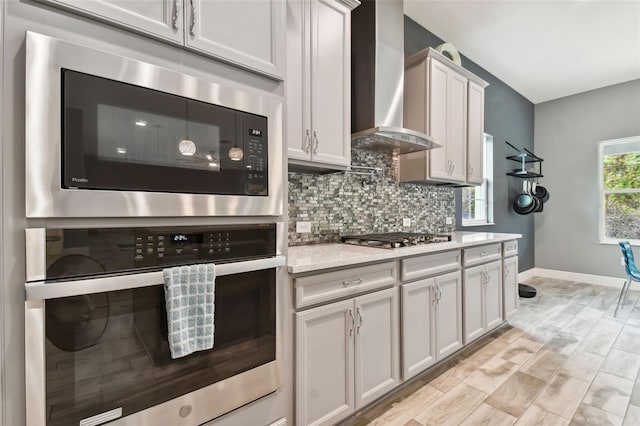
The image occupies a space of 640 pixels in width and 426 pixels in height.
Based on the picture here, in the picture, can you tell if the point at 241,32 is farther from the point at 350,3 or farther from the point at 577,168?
the point at 577,168

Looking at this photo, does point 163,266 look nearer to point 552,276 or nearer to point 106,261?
point 106,261

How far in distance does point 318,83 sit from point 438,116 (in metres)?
1.48

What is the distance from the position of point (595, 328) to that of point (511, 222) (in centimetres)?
195

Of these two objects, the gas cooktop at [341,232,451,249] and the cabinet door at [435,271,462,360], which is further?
the cabinet door at [435,271,462,360]

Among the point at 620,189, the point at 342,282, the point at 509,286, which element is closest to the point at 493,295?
the point at 509,286

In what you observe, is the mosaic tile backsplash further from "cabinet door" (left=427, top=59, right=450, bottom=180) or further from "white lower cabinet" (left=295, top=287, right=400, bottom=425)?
"white lower cabinet" (left=295, top=287, right=400, bottom=425)

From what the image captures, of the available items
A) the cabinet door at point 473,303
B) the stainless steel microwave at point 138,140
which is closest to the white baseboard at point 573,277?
the cabinet door at point 473,303

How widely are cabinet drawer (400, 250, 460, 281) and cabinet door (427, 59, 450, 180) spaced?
2.66ft

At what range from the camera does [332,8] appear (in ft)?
6.22

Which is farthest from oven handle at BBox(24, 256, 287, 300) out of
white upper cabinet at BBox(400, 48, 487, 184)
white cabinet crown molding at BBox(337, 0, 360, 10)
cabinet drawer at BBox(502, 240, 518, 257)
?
cabinet drawer at BBox(502, 240, 518, 257)

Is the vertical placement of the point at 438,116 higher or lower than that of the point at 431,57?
lower

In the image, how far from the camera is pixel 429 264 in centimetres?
209

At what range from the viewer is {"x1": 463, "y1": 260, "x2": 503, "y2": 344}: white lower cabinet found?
2447 millimetres

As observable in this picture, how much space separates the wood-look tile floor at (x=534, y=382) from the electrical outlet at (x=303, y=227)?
117cm
